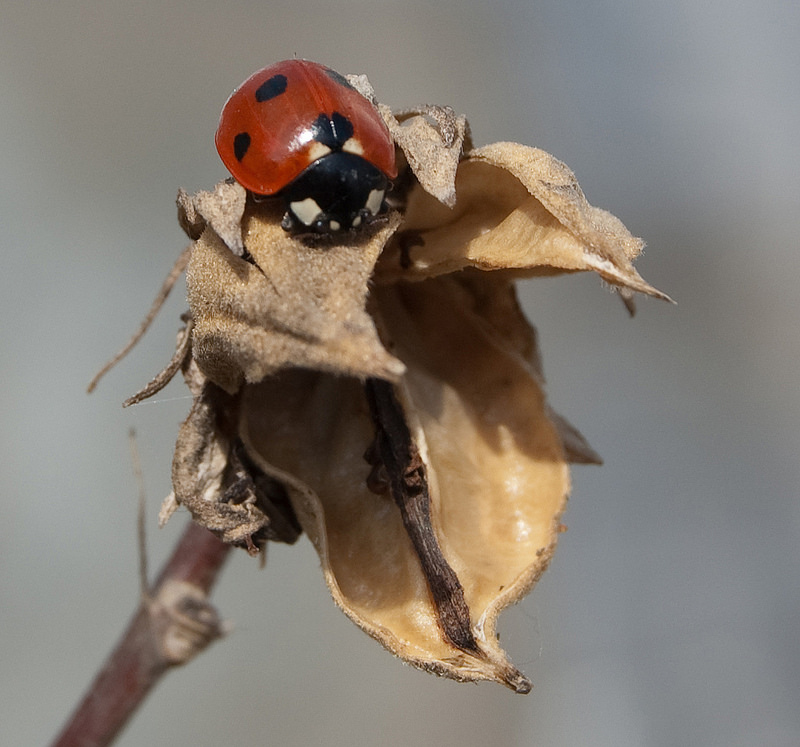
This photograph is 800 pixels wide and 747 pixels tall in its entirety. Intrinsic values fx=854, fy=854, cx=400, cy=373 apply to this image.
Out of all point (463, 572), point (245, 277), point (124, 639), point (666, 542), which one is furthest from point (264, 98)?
point (666, 542)

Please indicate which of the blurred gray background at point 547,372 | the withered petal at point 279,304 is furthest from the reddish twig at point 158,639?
the blurred gray background at point 547,372

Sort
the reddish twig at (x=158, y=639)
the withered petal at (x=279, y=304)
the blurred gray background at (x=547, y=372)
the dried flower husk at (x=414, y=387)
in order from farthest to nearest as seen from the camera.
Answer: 1. the blurred gray background at (x=547, y=372)
2. the reddish twig at (x=158, y=639)
3. the dried flower husk at (x=414, y=387)
4. the withered petal at (x=279, y=304)

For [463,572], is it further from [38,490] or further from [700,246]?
[700,246]

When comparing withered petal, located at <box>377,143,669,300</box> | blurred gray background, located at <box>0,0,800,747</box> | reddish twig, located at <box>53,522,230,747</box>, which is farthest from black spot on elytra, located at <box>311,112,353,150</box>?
blurred gray background, located at <box>0,0,800,747</box>

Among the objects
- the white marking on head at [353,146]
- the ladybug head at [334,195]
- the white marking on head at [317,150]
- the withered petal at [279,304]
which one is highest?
the white marking on head at [317,150]

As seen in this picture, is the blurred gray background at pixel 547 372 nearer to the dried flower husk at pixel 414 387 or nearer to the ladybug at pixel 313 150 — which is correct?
the dried flower husk at pixel 414 387

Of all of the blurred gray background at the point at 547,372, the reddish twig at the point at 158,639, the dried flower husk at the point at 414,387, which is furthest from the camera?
the blurred gray background at the point at 547,372

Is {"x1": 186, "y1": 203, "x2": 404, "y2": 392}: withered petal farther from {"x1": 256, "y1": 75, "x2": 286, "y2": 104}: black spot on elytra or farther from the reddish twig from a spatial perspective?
the reddish twig
